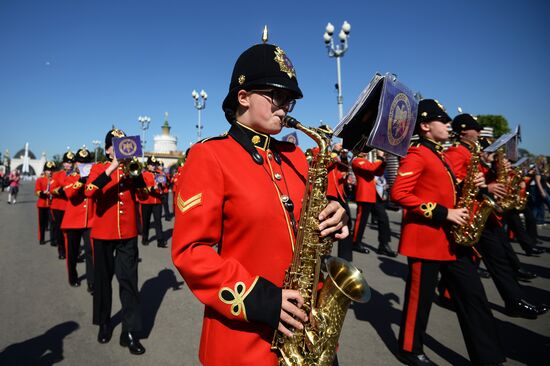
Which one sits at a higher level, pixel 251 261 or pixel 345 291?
pixel 251 261

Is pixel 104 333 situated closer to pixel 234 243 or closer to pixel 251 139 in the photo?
pixel 234 243

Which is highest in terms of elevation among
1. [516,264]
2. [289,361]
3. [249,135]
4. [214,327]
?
[249,135]

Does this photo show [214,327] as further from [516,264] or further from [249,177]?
[516,264]

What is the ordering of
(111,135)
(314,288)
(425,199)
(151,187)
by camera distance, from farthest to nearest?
(151,187) → (111,135) → (425,199) → (314,288)

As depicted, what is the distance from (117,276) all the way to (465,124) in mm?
5783

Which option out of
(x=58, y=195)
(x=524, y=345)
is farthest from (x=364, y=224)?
(x=58, y=195)

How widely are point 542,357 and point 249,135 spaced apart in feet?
15.4

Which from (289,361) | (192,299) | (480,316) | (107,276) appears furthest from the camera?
(192,299)

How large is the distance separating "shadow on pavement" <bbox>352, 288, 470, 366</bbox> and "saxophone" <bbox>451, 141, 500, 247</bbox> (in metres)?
1.50

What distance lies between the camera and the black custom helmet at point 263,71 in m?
1.94

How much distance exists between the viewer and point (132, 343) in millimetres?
4145

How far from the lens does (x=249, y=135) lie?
2127mm

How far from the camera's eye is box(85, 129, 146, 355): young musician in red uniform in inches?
167

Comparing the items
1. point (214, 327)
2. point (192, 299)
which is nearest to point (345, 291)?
point (214, 327)
